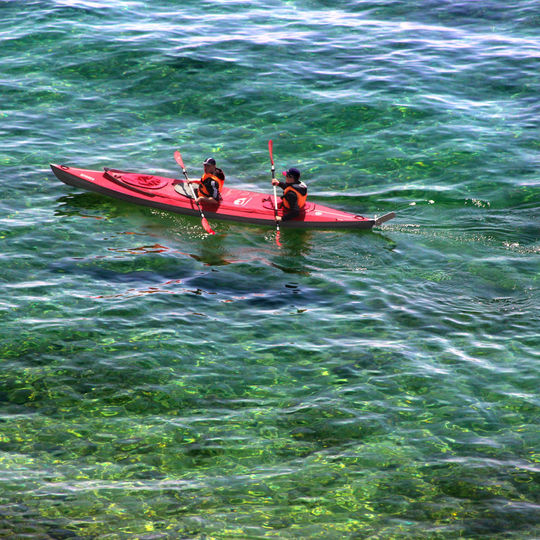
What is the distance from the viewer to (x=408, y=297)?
1324 cm

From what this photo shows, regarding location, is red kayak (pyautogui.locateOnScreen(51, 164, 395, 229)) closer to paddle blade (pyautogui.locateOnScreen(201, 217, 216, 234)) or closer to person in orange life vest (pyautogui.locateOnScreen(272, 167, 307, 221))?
person in orange life vest (pyautogui.locateOnScreen(272, 167, 307, 221))

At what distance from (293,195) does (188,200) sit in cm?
239

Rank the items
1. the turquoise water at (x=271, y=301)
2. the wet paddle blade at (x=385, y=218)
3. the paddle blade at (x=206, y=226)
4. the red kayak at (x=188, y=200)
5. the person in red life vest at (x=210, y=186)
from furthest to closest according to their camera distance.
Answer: the person in red life vest at (x=210, y=186)
the red kayak at (x=188, y=200)
the paddle blade at (x=206, y=226)
the wet paddle blade at (x=385, y=218)
the turquoise water at (x=271, y=301)

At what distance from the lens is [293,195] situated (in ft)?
50.3

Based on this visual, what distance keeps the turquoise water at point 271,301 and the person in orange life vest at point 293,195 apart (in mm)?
598

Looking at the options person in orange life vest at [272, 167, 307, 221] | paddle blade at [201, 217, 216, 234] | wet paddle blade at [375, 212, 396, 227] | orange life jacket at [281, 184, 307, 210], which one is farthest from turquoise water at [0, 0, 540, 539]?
orange life jacket at [281, 184, 307, 210]

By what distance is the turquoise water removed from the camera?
9.04 m

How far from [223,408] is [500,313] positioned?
542cm

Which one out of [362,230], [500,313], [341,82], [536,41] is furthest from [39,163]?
[536,41]

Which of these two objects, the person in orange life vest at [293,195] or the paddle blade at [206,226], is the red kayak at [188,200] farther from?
the paddle blade at [206,226]

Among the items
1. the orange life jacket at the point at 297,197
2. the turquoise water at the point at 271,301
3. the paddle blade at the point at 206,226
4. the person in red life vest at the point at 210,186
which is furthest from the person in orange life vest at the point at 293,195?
the paddle blade at the point at 206,226

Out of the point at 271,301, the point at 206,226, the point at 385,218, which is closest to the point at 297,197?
the point at 385,218

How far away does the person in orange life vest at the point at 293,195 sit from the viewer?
15297mm

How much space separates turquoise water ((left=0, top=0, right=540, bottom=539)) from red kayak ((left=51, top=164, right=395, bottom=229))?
12.8 inches
